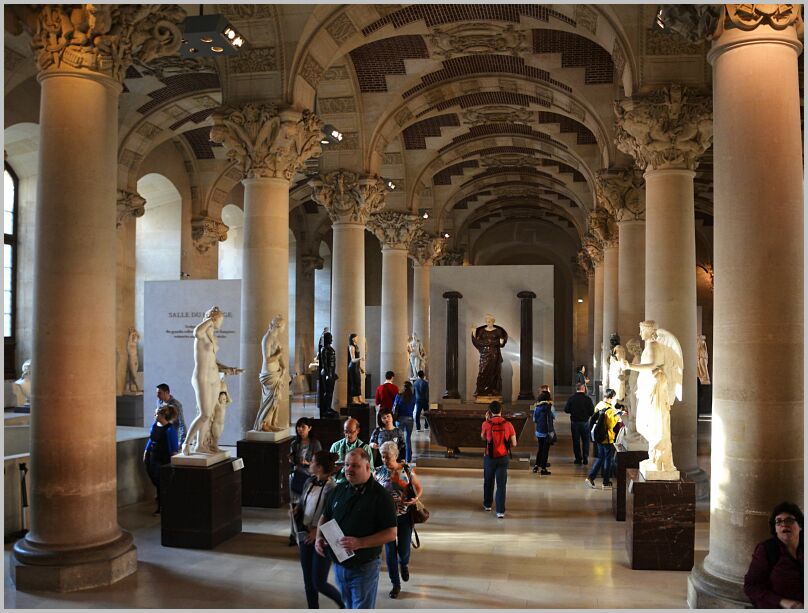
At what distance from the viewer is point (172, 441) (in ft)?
31.6

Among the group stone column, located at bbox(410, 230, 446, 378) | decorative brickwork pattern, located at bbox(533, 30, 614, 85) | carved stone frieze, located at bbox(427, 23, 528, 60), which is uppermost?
carved stone frieze, located at bbox(427, 23, 528, 60)

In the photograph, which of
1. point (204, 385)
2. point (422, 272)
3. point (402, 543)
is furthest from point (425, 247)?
point (402, 543)

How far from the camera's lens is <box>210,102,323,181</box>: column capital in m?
12.2

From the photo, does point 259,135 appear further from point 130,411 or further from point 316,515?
point 130,411

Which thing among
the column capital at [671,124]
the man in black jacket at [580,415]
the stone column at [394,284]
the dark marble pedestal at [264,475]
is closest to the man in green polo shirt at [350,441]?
the dark marble pedestal at [264,475]

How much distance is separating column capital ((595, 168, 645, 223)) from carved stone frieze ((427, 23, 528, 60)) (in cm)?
331

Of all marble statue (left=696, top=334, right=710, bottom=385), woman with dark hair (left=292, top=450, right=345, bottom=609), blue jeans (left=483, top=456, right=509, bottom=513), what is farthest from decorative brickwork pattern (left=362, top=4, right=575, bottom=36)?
marble statue (left=696, top=334, right=710, bottom=385)

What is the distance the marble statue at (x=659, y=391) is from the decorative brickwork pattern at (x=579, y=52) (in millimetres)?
9529

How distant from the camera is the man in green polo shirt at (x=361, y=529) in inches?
183

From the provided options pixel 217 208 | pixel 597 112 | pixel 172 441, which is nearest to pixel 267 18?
pixel 172 441

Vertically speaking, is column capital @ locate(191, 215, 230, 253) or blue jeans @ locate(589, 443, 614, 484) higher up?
column capital @ locate(191, 215, 230, 253)

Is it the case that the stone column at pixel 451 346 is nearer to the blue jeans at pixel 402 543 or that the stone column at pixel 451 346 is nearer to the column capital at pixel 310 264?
the column capital at pixel 310 264

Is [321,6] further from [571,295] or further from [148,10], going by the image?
[571,295]

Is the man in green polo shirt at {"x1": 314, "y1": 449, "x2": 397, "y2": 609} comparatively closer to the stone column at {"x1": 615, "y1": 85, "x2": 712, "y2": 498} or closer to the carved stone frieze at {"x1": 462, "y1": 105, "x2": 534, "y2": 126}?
the stone column at {"x1": 615, "y1": 85, "x2": 712, "y2": 498}
